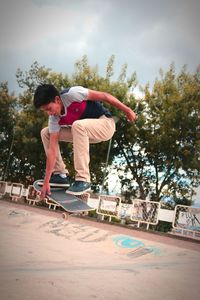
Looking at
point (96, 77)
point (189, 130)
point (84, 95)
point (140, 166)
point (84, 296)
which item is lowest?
point (84, 296)

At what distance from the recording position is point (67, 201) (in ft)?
12.1

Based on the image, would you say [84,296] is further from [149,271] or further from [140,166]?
[140,166]

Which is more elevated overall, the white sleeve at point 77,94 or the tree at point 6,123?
the tree at point 6,123

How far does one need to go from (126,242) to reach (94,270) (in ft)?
13.8

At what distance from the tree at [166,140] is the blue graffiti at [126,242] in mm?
13618

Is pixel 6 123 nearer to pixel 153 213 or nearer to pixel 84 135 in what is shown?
pixel 153 213

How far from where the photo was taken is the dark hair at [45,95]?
3369mm

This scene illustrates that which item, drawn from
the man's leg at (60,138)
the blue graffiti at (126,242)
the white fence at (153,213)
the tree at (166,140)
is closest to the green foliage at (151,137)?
the tree at (166,140)

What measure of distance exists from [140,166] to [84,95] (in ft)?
77.9

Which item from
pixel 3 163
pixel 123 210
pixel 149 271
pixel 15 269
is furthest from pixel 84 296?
pixel 3 163

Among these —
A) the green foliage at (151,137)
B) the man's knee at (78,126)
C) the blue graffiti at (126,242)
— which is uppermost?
the green foliage at (151,137)

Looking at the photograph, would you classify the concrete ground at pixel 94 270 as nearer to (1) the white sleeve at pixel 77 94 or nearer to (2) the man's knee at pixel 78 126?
(2) the man's knee at pixel 78 126

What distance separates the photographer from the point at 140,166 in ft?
87.9

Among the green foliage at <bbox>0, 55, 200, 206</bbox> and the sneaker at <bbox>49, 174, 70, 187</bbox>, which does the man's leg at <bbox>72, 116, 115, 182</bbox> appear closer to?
the sneaker at <bbox>49, 174, 70, 187</bbox>
